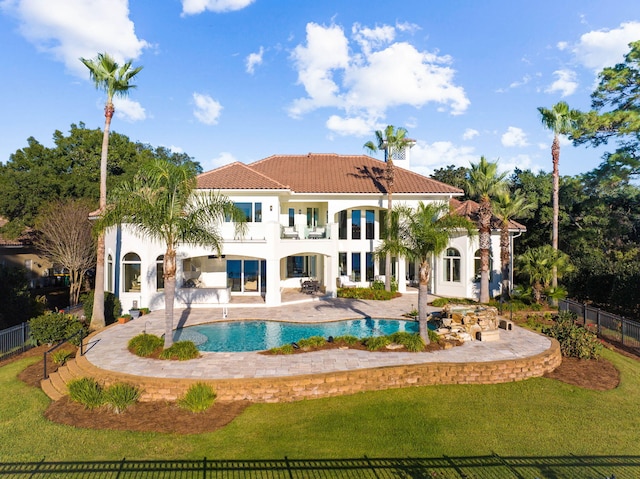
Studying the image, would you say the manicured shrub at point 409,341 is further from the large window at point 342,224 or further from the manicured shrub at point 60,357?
the large window at point 342,224

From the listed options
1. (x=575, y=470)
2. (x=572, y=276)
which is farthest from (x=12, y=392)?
(x=572, y=276)

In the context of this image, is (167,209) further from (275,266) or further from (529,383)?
(529,383)

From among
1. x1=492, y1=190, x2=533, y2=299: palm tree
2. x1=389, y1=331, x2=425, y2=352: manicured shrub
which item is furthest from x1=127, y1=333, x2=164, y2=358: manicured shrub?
x1=492, y1=190, x2=533, y2=299: palm tree

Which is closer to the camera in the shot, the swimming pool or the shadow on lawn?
the shadow on lawn

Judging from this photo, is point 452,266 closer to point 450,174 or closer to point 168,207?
point 168,207

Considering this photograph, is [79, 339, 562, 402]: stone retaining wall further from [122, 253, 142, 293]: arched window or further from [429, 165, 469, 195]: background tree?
[429, 165, 469, 195]: background tree

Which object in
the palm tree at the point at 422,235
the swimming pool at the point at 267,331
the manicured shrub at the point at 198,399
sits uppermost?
the palm tree at the point at 422,235

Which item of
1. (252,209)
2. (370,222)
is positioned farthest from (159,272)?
(370,222)

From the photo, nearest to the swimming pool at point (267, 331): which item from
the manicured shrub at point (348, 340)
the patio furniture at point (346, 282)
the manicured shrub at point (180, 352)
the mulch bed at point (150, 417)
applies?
the manicured shrub at point (180, 352)
